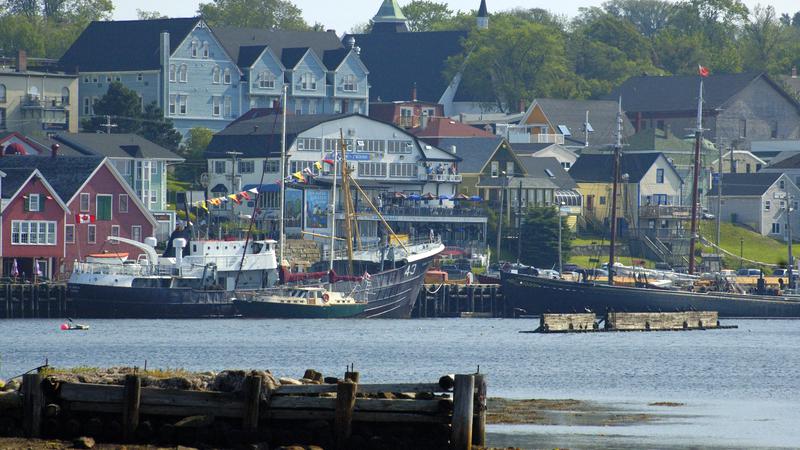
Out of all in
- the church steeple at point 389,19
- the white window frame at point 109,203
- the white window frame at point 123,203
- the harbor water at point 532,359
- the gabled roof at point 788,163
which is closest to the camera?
the harbor water at point 532,359

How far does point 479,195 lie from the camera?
422 ft

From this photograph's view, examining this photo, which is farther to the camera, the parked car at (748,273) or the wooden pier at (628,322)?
the parked car at (748,273)

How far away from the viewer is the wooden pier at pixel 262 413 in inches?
1131

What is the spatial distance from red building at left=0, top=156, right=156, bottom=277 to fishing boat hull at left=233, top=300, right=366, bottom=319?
37.1 feet

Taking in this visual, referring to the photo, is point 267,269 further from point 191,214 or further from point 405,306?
point 191,214

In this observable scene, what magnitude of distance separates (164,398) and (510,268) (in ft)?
259

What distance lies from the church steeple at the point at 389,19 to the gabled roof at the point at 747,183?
166 ft

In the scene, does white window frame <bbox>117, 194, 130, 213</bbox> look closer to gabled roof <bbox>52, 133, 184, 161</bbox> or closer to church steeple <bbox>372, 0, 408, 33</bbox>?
gabled roof <bbox>52, 133, 184, 161</bbox>

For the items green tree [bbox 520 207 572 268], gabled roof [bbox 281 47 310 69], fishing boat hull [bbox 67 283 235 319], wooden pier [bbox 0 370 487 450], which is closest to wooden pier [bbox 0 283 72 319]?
fishing boat hull [bbox 67 283 235 319]

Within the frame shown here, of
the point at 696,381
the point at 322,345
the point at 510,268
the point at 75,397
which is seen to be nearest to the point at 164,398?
the point at 75,397

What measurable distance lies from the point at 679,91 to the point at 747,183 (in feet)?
75.2

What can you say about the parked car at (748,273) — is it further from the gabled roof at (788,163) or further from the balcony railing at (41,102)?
the balcony railing at (41,102)

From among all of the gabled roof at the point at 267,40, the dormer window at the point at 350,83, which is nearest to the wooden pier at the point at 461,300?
the gabled roof at the point at 267,40

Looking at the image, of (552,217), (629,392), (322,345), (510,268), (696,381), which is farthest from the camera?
(552,217)
